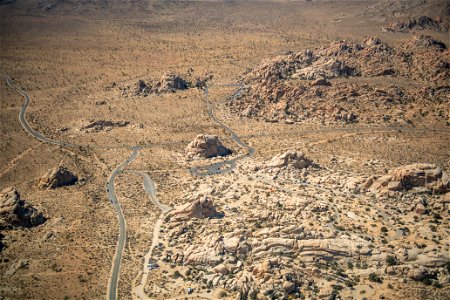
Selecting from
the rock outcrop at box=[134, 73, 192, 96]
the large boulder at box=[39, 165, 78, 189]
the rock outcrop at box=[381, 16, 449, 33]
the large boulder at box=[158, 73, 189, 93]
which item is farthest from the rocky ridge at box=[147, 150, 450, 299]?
the rock outcrop at box=[381, 16, 449, 33]

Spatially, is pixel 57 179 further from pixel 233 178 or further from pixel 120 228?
pixel 233 178

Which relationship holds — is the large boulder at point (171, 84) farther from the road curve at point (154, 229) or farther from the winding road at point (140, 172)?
the road curve at point (154, 229)

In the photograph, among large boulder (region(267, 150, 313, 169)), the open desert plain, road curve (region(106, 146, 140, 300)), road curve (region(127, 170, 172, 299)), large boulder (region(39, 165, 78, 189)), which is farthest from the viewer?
large boulder (region(39, 165, 78, 189))

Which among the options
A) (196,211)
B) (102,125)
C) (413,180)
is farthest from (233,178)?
(102,125)

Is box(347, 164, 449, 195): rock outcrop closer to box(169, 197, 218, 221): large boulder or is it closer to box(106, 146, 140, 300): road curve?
box(169, 197, 218, 221): large boulder

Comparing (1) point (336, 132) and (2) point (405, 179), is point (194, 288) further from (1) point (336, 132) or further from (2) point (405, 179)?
(1) point (336, 132)

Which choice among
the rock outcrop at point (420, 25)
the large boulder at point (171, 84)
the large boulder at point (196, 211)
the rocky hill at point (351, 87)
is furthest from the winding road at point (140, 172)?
the rock outcrop at point (420, 25)
